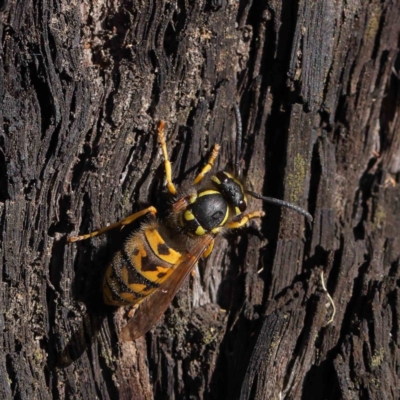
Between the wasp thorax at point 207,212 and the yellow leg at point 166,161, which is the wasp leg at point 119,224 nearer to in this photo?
the yellow leg at point 166,161

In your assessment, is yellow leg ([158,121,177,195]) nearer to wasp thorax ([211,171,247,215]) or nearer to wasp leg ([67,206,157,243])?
wasp leg ([67,206,157,243])

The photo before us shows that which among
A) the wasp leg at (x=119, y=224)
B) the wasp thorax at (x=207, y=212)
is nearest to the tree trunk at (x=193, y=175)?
the wasp leg at (x=119, y=224)

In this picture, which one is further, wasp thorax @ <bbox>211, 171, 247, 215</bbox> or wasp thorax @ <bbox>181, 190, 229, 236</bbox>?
wasp thorax @ <bbox>181, 190, 229, 236</bbox>

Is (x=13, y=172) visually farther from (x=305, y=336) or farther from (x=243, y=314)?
(x=305, y=336)

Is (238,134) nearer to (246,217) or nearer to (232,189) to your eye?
(232,189)

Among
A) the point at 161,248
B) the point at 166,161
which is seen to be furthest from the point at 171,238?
the point at 166,161

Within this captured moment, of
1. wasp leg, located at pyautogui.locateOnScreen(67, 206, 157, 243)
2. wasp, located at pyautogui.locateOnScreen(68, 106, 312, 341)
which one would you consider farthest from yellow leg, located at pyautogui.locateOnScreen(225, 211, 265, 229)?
wasp leg, located at pyautogui.locateOnScreen(67, 206, 157, 243)

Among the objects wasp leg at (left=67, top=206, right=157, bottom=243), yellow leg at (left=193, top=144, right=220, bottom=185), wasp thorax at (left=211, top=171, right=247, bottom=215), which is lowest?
wasp leg at (left=67, top=206, right=157, bottom=243)
